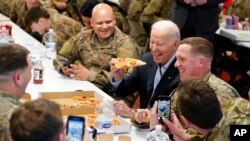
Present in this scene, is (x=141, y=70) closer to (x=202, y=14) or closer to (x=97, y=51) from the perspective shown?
(x=97, y=51)

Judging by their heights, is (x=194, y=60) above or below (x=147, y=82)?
above

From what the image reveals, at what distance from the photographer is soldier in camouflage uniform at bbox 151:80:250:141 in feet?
10.6

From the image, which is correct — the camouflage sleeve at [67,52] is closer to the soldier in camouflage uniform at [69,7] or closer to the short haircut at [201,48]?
the short haircut at [201,48]

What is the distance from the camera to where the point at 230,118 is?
339 cm

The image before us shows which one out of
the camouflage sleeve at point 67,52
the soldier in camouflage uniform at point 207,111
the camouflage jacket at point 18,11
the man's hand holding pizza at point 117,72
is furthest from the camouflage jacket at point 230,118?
the camouflage jacket at point 18,11

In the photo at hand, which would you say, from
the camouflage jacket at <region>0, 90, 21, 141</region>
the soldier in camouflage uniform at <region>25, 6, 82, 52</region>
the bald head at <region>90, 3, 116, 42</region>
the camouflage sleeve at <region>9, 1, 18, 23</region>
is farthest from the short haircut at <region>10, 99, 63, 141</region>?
the camouflage sleeve at <region>9, 1, 18, 23</region>

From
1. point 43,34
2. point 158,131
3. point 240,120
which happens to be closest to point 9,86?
point 158,131

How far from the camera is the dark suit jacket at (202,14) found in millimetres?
6895

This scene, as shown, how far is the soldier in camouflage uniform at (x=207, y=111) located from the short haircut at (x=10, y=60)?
1.05m

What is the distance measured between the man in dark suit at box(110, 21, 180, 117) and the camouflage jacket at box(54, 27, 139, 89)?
352 mm

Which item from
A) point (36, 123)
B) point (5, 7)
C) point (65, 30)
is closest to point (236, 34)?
point (65, 30)

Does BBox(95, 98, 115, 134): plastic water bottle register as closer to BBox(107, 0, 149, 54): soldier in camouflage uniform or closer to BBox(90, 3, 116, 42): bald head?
BBox(90, 3, 116, 42): bald head

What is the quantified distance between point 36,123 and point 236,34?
5.16 m

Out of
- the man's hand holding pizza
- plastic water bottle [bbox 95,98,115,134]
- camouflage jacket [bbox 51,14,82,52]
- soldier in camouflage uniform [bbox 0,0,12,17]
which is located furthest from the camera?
soldier in camouflage uniform [bbox 0,0,12,17]
